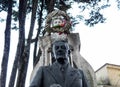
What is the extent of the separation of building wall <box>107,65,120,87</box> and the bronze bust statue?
9.49 metres

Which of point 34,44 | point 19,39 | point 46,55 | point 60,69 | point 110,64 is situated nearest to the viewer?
point 60,69

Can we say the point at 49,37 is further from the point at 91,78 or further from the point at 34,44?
the point at 34,44

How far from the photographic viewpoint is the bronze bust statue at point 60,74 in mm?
2936

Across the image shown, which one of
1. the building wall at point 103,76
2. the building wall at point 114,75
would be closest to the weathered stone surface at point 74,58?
the building wall at point 103,76

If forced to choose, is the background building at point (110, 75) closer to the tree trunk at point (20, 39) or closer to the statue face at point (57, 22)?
the tree trunk at point (20, 39)

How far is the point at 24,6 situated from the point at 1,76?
2.25m

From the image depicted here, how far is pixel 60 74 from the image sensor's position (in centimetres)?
298

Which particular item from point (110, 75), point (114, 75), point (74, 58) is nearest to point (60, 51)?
point (74, 58)

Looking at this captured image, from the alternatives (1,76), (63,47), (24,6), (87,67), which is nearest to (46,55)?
(87,67)

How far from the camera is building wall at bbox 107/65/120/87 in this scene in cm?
1237

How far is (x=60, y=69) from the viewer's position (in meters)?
3.02

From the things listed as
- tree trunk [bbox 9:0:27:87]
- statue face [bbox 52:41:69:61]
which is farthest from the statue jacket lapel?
tree trunk [bbox 9:0:27:87]

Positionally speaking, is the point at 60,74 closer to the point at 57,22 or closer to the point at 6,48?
the point at 57,22

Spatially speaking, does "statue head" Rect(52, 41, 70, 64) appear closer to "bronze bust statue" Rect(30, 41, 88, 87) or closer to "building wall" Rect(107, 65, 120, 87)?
"bronze bust statue" Rect(30, 41, 88, 87)
